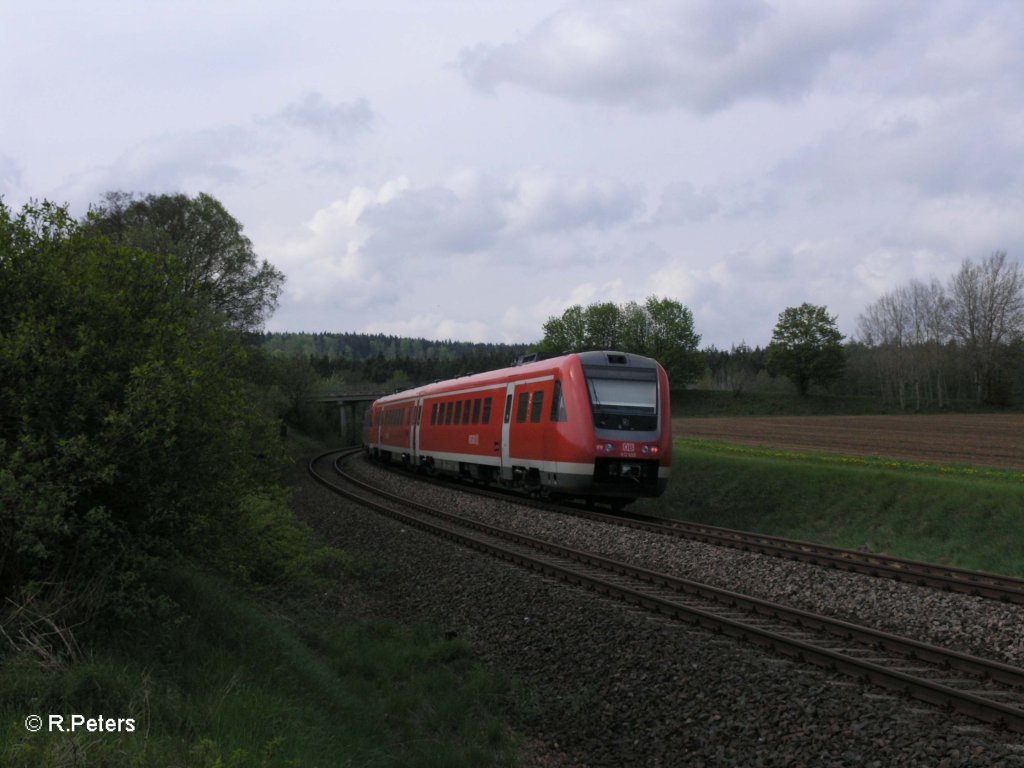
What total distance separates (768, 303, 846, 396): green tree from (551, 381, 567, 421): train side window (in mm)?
71828

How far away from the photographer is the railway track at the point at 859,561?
1009cm

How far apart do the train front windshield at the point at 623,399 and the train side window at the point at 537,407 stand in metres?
1.59

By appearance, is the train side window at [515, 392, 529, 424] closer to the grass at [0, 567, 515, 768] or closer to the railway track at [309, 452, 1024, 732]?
the railway track at [309, 452, 1024, 732]

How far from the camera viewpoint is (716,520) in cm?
1978

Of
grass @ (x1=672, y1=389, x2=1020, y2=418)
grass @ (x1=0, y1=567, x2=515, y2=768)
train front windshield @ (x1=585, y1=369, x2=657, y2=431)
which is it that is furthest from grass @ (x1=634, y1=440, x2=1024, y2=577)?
grass @ (x1=672, y1=389, x2=1020, y2=418)

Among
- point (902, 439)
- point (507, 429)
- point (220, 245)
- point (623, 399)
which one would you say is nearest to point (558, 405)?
point (623, 399)

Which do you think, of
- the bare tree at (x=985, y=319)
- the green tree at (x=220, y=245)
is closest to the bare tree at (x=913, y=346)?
the bare tree at (x=985, y=319)

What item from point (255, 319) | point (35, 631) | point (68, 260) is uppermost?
point (255, 319)

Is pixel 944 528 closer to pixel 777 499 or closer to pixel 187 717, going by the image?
pixel 777 499

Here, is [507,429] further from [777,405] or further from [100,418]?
[777,405]

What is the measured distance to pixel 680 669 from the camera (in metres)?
7.43

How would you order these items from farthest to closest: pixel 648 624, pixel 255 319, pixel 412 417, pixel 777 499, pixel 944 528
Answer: pixel 255 319, pixel 412 417, pixel 777 499, pixel 944 528, pixel 648 624

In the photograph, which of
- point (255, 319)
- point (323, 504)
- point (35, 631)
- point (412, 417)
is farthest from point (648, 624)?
point (255, 319)

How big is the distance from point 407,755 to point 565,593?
410 centimetres
